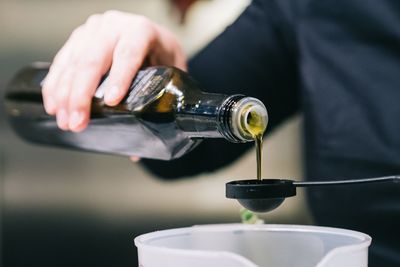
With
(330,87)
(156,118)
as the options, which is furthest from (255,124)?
(330,87)

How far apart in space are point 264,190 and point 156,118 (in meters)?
0.21

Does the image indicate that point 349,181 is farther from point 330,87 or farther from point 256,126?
point 330,87

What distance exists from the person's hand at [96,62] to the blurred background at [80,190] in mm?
883

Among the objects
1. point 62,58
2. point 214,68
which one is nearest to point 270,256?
point 62,58

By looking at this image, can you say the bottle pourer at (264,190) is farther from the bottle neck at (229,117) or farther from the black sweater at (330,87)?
the black sweater at (330,87)

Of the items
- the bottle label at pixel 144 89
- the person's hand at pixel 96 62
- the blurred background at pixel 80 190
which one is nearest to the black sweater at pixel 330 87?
the person's hand at pixel 96 62

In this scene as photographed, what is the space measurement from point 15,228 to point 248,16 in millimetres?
981

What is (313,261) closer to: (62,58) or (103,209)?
(62,58)

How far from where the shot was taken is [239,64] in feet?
3.28

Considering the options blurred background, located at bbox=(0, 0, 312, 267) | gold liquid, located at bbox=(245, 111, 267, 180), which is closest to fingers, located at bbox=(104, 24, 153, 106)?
gold liquid, located at bbox=(245, 111, 267, 180)

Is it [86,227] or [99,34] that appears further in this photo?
[86,227]

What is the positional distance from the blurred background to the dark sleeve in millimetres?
620

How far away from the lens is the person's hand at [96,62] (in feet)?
2.14

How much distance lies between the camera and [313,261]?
0.46m
